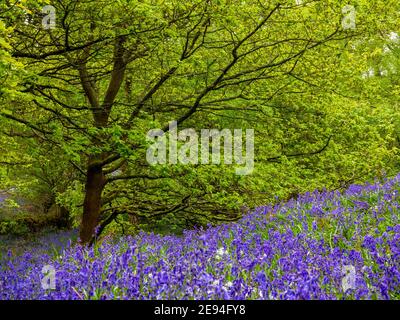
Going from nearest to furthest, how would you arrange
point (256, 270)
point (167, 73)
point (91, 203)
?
point (256, 270) → point (167, 73) → point (91, 203)

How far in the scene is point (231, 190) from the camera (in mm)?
10992

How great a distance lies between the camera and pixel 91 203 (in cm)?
1095

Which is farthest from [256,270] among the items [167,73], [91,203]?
[91,203]

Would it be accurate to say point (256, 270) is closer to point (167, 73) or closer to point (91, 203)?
point (167, 73)

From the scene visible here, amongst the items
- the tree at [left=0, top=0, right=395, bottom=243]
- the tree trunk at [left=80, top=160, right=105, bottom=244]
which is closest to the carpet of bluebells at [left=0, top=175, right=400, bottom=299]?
the tree at [left=0, top=0, right=395, bottom=243]

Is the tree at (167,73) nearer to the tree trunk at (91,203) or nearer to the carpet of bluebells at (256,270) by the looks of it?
the tree trunk at (91,203)

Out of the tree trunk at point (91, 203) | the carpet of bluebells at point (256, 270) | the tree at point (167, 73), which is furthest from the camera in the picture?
the tree trunk at point (91, 203)

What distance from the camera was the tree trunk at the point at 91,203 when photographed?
10.8 m

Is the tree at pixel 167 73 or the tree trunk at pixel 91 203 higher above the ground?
the tree at pixel 167 73

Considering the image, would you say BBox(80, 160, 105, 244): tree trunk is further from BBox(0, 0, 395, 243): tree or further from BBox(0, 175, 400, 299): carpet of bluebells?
BBox(0, 175, 400, 299): carpet of bluebells

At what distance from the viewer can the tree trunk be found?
10805mm

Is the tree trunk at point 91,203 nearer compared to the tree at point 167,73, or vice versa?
the tree at point 167,73

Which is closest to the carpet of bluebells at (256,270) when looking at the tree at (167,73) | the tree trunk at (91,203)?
the tree at (167,73)

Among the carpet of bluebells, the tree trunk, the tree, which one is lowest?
the carpet of bluebells
